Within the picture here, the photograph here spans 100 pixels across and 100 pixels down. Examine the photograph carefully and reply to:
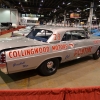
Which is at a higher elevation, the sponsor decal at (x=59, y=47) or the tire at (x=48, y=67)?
the sponsor decal at (x=59, y=47)

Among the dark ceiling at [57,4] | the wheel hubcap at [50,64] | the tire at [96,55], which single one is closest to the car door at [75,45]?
the wheel hubcap at [50,64]

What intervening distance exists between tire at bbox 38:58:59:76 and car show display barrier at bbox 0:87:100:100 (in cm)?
181

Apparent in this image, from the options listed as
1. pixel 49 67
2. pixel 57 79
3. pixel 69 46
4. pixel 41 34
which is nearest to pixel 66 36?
pixel 69 46

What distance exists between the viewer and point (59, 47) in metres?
4.11

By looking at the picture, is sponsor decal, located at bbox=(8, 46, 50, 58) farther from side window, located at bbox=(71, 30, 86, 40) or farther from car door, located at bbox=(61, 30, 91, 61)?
side window, located at bbox=(71, 30, 86, 40)

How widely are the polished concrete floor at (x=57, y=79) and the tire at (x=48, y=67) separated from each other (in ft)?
0.48

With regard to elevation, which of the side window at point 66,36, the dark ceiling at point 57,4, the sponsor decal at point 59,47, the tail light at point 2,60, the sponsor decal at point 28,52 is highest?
the dark ceiling at point 57,4

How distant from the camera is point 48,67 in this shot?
13.4 feet

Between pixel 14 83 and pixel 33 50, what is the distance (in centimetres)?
112

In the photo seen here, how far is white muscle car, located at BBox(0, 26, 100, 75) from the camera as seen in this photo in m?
3.22

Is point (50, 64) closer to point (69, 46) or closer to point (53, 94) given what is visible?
point (69, 46)

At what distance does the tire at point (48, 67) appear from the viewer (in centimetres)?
391

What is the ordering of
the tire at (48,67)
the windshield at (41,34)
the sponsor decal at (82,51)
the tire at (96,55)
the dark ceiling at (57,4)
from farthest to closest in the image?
1. the dark ceiling at (57,4)
2. the tire at (96,55)
3. the sponsor decal at (82,51)
4. the windshield at (41,34)
5. the tire at (48,67)

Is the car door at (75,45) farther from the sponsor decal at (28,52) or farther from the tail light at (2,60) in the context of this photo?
the tail light at (2,60)
